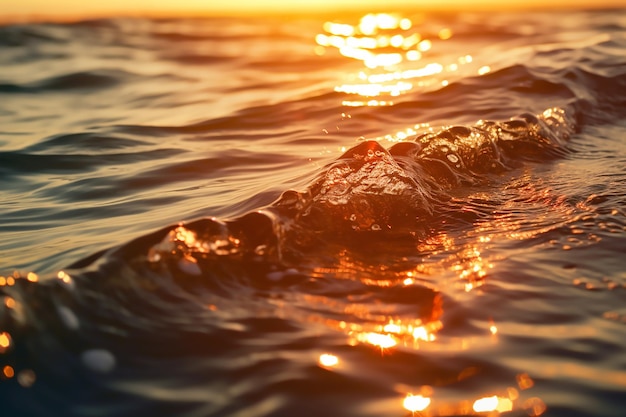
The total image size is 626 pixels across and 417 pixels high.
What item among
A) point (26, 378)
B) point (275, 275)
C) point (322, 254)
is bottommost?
point (26, 378)

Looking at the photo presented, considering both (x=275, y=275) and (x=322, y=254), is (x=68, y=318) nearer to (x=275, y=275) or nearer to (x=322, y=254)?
(x=275, y=275)

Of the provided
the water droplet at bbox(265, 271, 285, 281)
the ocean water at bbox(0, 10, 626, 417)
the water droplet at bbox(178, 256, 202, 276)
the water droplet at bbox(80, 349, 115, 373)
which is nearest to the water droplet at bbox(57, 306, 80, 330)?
the ocean water at bbox(0, 10, 626, 417)

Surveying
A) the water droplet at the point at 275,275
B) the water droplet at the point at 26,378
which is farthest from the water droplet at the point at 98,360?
the water droplet at the point at 275,275

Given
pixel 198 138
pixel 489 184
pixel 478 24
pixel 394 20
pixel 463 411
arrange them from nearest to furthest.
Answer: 1. pixel 463 411
2. pixel 489 184
3. pixel 198 138
4. pixel 478 24
5. pixel 394 20

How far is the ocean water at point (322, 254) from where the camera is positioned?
2.55m

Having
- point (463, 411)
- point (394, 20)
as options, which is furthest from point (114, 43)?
point (463, 411)

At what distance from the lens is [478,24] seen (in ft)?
67.0

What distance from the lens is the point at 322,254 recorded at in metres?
3.72

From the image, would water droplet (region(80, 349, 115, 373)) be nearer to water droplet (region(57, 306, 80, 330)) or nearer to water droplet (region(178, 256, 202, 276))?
water droplet (region(57, 306, 80, 330))

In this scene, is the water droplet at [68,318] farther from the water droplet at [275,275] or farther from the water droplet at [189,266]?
the water droplet at [275,275]

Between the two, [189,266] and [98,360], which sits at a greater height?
[189,266]

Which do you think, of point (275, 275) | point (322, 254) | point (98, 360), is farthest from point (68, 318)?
point (322, 254)

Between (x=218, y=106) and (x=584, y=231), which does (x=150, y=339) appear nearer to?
(x=584, y=231)

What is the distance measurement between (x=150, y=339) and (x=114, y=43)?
13288 mm
